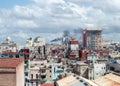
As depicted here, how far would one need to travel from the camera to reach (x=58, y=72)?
6906 centimetres

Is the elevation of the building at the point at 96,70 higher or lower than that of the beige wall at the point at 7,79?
lower

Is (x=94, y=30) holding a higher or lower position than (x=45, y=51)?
higher

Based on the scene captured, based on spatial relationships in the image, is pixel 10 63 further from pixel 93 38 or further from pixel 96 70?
pixel 93 38

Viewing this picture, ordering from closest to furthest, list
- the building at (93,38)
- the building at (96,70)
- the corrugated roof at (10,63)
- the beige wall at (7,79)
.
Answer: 1. the beige wall at (7,79)
2. the corrugated roof at (10,63)
3. the building at (96,70)
4. the building at (93,38)

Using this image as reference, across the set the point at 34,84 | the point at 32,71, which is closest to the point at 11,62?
the point at 34,84

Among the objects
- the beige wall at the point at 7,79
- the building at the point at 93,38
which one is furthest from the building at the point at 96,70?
the building at the point at 93,38

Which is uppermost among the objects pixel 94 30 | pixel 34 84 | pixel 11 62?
pixel 94 30

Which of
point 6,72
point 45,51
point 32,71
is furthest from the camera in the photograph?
point 45,51

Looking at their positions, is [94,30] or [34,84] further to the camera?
[94,30]

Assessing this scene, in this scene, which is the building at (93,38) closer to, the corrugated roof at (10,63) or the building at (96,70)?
the building at (96,70)

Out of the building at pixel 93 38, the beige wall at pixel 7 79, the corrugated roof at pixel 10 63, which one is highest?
the building at pixel 93 38

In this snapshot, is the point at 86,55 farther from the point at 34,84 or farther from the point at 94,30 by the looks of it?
the point at 94,30

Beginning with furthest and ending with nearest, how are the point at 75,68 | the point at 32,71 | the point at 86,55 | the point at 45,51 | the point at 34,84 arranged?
the point at 45,51, the point at 86,55, the point at 75,68, the point at 32,71, the point at 34,84

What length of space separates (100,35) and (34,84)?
137931 millimetres
